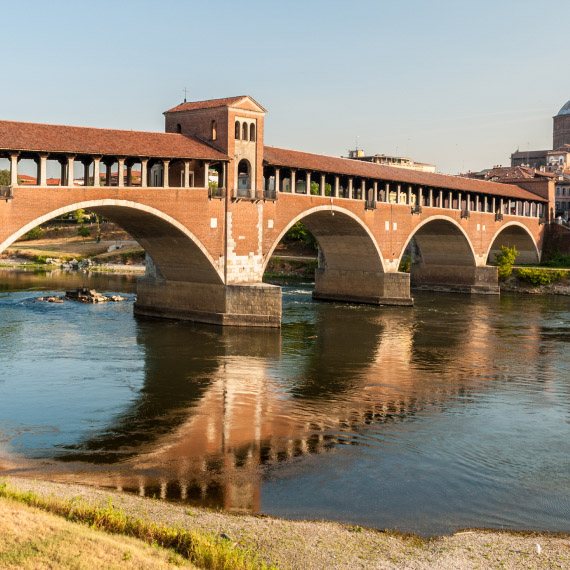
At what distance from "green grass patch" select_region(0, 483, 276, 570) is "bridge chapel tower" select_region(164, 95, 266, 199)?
2872 centimetres

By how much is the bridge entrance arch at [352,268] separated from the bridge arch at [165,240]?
12.6 meters

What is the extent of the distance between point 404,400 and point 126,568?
56.4ft

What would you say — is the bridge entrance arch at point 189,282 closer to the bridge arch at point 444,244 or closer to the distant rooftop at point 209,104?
the distant rooftop at point 209,104

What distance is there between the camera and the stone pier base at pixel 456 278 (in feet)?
225

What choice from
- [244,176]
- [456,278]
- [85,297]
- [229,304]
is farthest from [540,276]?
[85,297]

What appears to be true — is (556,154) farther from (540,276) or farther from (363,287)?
(363,287)

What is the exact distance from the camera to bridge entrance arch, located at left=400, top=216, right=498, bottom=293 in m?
68.4

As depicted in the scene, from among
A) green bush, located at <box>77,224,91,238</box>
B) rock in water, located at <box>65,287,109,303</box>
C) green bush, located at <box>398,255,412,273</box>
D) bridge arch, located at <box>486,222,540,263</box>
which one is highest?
green bush, located at <box>77,224,91,238</box>

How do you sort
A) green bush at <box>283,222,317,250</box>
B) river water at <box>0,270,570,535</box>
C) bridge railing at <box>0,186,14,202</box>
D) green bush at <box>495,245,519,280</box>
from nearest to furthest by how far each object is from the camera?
river water at <box>0,270,570,535</box>
bridge railing at <box>0,186,14,202</box>
green bush at <box>495,245,519,280</box>
green bush at <box>283,222,317,250</box>

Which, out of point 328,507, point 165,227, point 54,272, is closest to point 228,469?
point 328,507

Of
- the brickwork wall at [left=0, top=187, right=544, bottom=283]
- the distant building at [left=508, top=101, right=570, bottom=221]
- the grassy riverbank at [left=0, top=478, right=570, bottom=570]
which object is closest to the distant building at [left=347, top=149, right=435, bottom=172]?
the distant building at [left=508, top=101, right=570, bottom=221]

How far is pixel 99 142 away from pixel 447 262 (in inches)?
1646

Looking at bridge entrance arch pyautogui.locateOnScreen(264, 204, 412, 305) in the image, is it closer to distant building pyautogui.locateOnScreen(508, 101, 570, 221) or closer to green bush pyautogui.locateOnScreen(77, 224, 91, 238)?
green bush pyautogui.locateOnScreen(77, 224, 91, 238)

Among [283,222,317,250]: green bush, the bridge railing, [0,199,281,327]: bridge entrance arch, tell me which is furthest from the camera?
[283,222,317,250]: green bush
